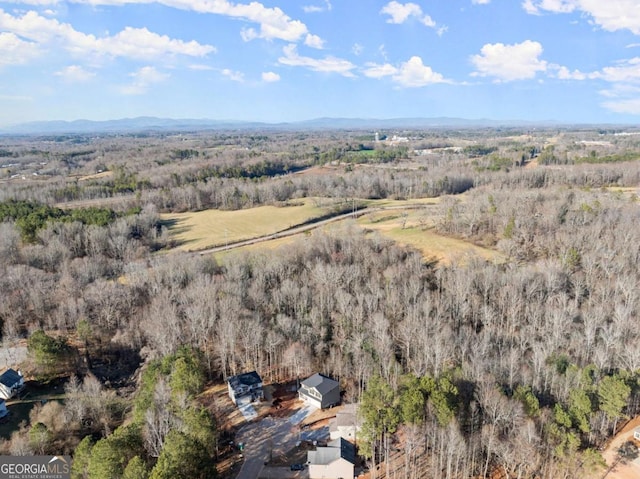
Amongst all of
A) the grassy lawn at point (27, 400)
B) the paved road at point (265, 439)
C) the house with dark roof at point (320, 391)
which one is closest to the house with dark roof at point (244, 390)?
the paved road at point (265, 439)

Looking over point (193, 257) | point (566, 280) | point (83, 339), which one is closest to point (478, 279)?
point (566, 280)

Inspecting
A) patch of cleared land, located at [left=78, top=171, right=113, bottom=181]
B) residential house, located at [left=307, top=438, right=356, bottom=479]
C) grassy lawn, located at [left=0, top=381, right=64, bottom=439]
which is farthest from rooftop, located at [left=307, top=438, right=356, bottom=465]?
patch of cleared land, located at [left=78, top=171, right=113, bottom=181]

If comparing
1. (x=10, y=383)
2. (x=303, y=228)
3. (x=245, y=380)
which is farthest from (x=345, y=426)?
(x=303, y=228)

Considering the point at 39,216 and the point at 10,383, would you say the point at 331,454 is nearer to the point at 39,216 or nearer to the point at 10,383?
the point at 10,383

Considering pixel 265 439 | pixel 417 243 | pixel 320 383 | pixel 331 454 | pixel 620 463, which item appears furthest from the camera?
pixel 417 243

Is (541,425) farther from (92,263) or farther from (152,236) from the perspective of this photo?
(152,236)

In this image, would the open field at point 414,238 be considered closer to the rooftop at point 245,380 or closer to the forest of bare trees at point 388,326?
the forest of bare trees at point 388,326
